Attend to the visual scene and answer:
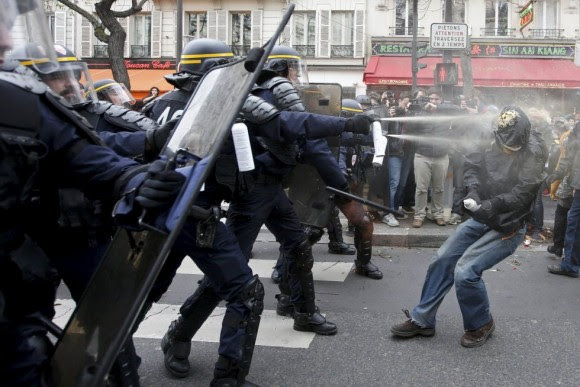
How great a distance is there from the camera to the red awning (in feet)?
75.1

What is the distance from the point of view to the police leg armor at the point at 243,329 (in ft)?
11.0

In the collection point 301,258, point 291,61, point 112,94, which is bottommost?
point 301,258

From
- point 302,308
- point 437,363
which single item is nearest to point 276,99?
point 302,308

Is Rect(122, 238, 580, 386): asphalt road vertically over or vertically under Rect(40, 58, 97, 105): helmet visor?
under

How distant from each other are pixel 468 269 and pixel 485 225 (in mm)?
348

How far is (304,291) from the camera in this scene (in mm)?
4531

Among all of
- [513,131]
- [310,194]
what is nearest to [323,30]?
[310,194]

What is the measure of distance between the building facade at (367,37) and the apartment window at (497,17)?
A: 0.12 feet

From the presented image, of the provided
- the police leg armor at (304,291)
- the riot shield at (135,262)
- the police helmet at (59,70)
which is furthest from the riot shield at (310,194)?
the riot shield at (135,262)

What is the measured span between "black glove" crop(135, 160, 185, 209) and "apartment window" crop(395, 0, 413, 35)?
24160mm

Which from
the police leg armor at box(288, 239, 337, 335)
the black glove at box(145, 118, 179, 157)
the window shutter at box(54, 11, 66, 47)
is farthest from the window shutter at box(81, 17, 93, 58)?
the black glove at box(145, 118, 179, 157)

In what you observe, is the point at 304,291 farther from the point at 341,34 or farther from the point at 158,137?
the point at 341,34

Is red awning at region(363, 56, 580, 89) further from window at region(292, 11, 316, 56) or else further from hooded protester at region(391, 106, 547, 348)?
hooded protester at region(391, 106, 547, 348)

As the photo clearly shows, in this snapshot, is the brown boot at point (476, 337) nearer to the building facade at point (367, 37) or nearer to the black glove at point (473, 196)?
the black glove at point (473, 196)
